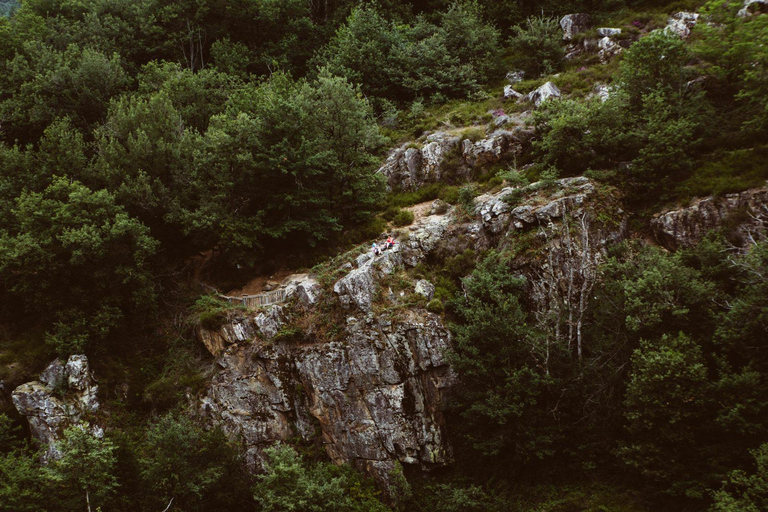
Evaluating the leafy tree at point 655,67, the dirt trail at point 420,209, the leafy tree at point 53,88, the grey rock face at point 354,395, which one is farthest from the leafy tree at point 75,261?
the leafy tree at point 655,67

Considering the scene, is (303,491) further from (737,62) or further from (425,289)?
(737,62)

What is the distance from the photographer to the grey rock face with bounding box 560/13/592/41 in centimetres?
3625

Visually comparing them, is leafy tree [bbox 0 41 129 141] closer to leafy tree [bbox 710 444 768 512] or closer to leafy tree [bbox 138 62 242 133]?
leafy tree [bbox 138 62 242 133]

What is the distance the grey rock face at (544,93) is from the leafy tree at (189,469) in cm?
2837

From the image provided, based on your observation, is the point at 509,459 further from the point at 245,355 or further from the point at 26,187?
the point at 26,187

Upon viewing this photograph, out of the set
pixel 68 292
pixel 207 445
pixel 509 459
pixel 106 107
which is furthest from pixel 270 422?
pixel 106 107

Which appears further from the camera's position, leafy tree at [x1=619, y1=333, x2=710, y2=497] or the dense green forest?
the dense green forest

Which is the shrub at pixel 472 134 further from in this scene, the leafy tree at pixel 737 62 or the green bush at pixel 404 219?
the leafy tree at pixel 737 62

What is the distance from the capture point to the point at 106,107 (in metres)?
33.4

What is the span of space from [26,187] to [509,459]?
1202 inches

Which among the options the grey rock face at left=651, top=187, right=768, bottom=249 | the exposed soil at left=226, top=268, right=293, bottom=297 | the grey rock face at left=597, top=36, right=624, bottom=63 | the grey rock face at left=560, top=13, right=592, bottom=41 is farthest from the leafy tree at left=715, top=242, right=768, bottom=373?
the grey rock face at left=560, top=13, right=592, bottom=41

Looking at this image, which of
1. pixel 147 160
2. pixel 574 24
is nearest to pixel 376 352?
pixel 147 160

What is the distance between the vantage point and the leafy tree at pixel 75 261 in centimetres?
2092

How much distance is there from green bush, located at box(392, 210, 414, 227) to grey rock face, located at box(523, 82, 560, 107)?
12500mm
